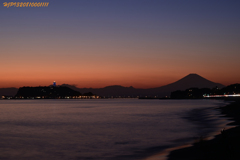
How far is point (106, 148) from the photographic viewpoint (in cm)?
2023

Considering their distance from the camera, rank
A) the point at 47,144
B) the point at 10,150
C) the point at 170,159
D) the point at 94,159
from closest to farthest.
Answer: the point at 170,159 < the point at 94,159 < the point at 10,150 < the point at 47,144

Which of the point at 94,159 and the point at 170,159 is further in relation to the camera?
the point at 94,159

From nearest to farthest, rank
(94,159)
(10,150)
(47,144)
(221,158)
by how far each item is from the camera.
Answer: (221,158), (94,159), (10,150), (47,144)

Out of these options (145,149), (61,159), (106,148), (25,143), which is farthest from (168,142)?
(25,143)

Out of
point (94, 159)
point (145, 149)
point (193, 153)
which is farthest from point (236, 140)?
point (94, 159)

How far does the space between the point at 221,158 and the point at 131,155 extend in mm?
6479

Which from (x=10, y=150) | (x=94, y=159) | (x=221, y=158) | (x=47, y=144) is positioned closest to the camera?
(x=221, y=158)

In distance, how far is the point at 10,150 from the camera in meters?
19.5

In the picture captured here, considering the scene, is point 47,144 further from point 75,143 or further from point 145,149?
point 145,149

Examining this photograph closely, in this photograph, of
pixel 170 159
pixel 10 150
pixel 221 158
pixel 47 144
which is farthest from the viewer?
pixel 47 144

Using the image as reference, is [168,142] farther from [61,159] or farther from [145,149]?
[61,159]

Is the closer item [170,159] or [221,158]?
[221,158]

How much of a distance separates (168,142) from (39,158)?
427 inches

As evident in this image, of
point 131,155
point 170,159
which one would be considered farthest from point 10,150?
point 170,159
